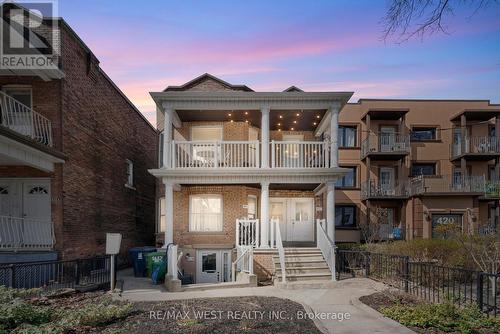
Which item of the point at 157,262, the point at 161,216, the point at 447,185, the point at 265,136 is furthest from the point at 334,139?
the point at 447,185

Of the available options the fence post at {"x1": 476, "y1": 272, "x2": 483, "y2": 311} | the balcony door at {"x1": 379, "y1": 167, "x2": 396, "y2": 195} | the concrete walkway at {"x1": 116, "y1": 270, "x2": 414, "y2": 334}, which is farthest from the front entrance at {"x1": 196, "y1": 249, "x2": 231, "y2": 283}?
the balcony door at {"x1": 379, "y1": 167, "x2": 396, "y2": 195}

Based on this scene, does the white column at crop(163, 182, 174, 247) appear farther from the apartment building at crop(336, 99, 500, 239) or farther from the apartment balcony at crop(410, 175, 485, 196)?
the apartment balcony at crop(410, 175, 485, 196)

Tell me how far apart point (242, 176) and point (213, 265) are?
14.1 ft

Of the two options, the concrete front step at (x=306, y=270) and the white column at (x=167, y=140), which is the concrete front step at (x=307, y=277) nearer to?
the concrete front step at (x=306, y=270)

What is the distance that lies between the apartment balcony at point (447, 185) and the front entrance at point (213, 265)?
47.8 feet

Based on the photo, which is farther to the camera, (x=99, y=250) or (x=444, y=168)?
(x=444, y=168)

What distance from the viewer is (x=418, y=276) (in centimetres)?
1121

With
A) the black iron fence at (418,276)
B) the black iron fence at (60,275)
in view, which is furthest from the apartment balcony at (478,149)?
the black iron fence at (60,275)

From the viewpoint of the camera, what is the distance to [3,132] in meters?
10.0

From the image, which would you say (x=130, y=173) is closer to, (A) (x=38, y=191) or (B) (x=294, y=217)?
(A) (x=38, y=191)

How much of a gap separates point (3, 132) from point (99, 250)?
7.04 m

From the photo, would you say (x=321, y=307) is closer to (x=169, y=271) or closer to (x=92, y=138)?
(x=169, y=271)

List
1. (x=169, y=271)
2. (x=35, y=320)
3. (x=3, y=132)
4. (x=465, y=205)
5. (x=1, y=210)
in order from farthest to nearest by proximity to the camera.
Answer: (x=465, y=205) → (x=1, y=210) → (x=169, y=271) → (x=3, y=132) → (x=35, y=320)

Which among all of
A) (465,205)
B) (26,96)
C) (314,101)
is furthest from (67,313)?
(465,205)
